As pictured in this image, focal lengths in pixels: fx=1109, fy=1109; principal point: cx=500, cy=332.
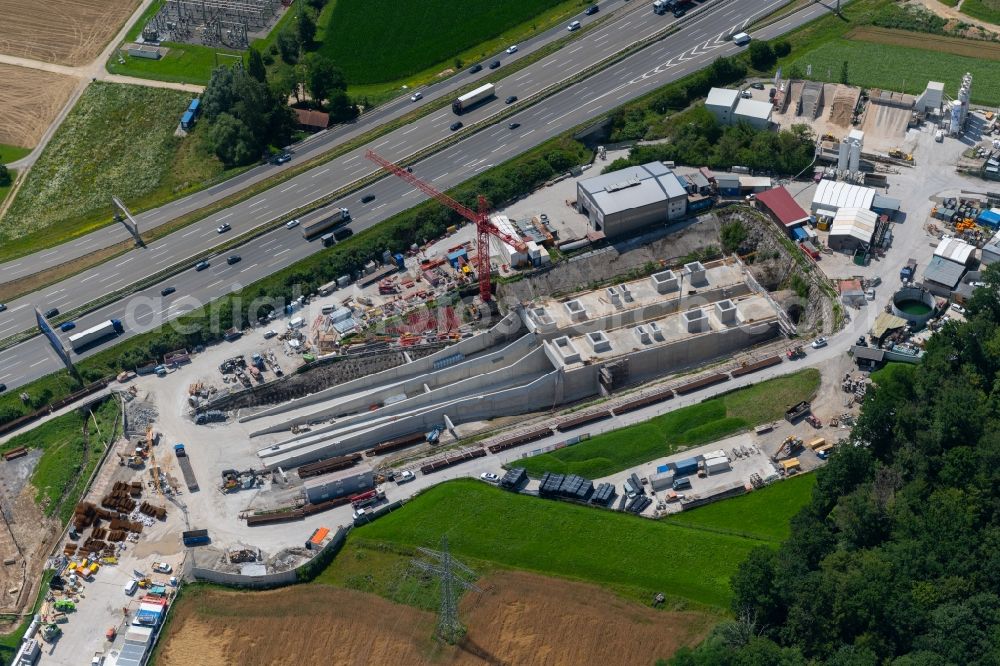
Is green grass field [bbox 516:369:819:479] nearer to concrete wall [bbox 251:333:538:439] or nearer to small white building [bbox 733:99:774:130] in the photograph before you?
concrete wall [bbox 251:333:538:439]

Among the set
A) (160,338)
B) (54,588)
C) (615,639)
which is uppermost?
(160,338)

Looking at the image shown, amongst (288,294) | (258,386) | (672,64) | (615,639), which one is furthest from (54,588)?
(672,64)

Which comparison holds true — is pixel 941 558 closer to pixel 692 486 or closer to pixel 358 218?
pixel 692 486

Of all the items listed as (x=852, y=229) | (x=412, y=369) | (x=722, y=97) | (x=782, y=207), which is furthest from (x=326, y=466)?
(x=722, y=97)

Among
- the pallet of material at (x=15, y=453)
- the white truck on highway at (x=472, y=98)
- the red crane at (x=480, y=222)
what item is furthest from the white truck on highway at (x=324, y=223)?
the pallet of material at (x=15, y=453)

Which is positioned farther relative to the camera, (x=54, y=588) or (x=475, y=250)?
(x=475, y=250)

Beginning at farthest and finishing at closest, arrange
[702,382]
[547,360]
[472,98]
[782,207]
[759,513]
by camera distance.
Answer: [472,98], [782,207], [547,360], [702,382], [759,513]

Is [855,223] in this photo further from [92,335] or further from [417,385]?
[92,335]

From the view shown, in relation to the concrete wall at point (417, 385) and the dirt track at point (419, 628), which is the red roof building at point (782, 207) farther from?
the dirt track at point (419, 628)
